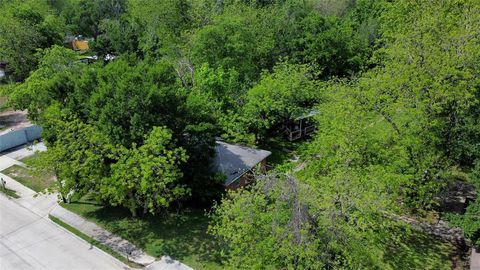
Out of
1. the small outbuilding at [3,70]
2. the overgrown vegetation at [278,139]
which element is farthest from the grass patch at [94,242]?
the small outbuilding at [3,70]

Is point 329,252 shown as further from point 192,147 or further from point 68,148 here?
point 68,148

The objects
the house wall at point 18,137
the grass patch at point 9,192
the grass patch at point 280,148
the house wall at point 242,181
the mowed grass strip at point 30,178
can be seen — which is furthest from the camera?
the house wall at point 18,137

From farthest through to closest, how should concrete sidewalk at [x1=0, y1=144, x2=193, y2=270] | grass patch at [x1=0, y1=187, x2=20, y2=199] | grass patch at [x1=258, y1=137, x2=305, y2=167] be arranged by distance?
1. grass patch at [x1=258, y1=137, x2=305, y2=167]
2. grass patch at [x1=0, y1=187, x2=20, y2=199]
3. concrete sidewalk at [x1=0, y1=144, x2=193, y2=270]

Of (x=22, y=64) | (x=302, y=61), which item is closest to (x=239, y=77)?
(x=302, y=61)

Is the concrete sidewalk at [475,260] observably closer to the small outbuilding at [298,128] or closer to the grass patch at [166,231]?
the grass patch at [166,231]

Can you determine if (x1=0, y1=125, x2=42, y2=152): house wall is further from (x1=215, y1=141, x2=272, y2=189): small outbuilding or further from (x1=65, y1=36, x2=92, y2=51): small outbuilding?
(x1=65, y1=36, x2=92, y2=51): small outbuilding

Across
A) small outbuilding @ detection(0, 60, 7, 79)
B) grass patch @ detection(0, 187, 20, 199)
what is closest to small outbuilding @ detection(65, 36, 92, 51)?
small outbuilding @ detection(0, 60, 7, 79)
